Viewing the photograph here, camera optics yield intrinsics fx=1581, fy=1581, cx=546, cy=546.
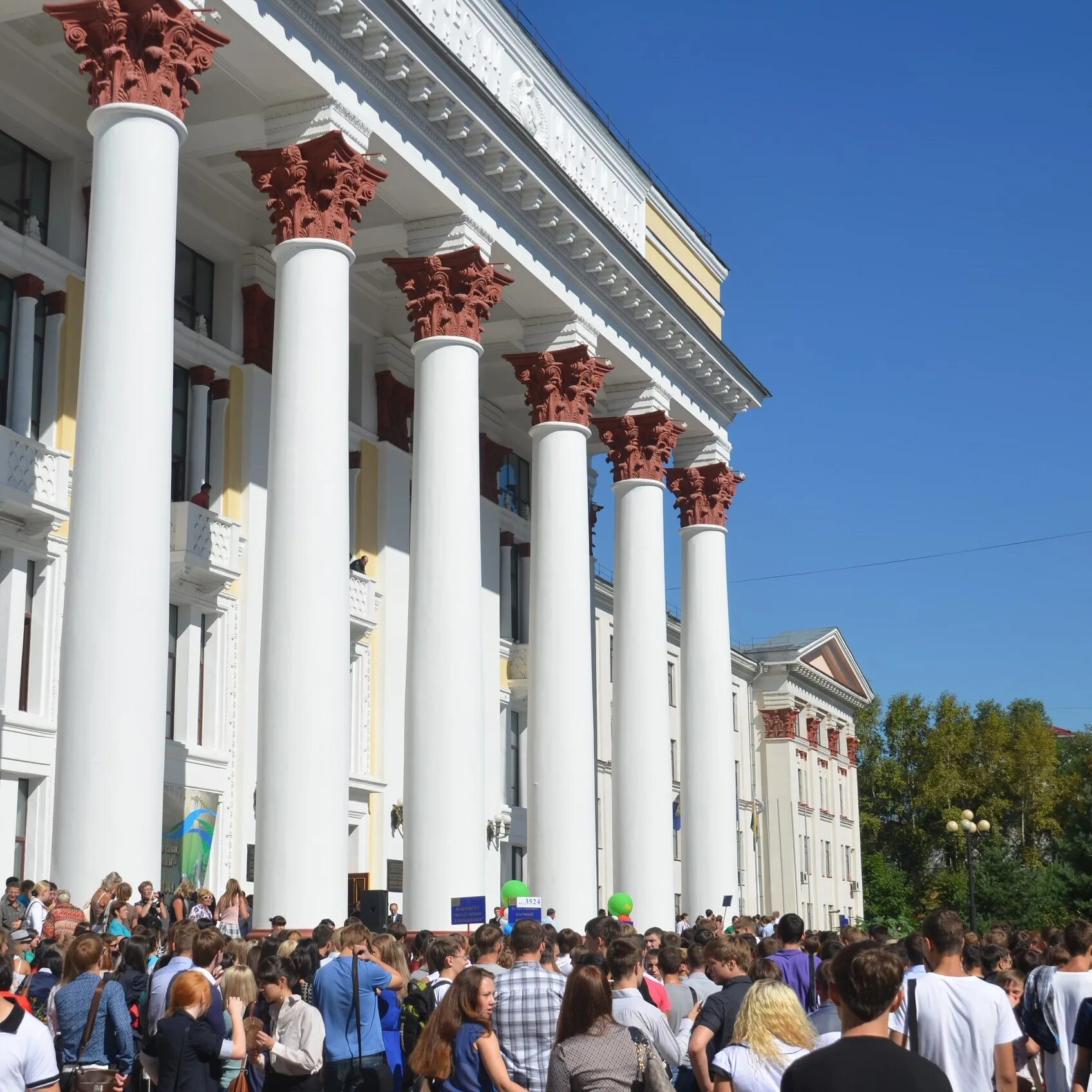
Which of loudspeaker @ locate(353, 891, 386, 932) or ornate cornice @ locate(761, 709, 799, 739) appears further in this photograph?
ornate cornice @ locate(761, 709, 799, 739)

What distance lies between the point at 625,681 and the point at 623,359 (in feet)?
20.2

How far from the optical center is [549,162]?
25047 millimetres

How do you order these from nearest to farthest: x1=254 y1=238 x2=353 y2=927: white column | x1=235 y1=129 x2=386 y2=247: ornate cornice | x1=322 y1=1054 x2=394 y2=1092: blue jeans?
x1=322 y1=1054 x2=394 y2=1092: blue jeans < x1=254 y1=238 x2=353 y2=927: white column < x1=235 y1=129 x2=386 y2=247: ornate cornice

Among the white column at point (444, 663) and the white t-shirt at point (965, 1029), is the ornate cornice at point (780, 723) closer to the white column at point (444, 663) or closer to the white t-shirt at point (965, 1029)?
the white column at point (444, 663)

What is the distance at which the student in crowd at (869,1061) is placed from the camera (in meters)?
4.48

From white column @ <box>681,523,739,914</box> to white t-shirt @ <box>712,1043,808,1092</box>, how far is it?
85.5 ft

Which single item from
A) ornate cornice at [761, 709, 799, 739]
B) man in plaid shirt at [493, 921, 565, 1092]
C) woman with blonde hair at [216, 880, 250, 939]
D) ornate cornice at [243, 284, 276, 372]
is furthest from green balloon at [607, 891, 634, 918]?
ornate cornice at [761, 709, 799, 739]

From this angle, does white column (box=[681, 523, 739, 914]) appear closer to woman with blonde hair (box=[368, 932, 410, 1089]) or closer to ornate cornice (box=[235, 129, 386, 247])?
ornate cornice (box=[235, 129, 386, 247])

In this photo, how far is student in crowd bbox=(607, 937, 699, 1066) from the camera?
26.2 ft

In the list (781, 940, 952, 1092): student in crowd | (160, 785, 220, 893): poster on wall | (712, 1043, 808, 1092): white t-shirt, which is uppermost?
(160, 785, 220, 893): poster on wall

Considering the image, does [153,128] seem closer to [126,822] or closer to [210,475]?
[126,822]

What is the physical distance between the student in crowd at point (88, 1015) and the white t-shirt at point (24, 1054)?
3001 millimetres

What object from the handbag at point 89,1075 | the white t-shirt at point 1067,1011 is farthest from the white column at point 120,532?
the white t-shirt at point 1067,1011

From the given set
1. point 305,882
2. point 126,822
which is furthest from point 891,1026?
point 305,882
